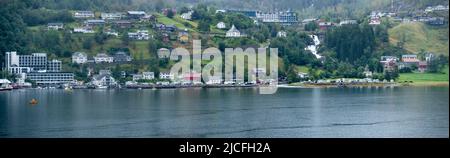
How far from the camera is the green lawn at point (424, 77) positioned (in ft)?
74.7

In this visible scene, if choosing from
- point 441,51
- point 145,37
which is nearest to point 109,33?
point 145,37

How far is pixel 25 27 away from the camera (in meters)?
26.2

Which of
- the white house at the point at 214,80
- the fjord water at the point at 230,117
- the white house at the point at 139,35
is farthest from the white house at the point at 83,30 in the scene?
the fjord water at the point at 230,117

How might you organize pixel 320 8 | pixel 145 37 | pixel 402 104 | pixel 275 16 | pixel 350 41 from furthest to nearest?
1. pixel 320 8
2. pixel 275 16
3. pixel 350 41
4. pixel 145 37
5. pixel 402 104

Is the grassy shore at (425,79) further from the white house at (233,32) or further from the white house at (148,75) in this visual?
the white house at (148,75)

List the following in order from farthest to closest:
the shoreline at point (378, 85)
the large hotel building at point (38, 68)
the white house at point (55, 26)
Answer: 1. the white house at point (55, 26)
2. the large hotel building at point (38, 68)
3. the shoreline at point (378, 85)

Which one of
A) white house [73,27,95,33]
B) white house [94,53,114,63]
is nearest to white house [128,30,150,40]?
white house [73,27,95,33]

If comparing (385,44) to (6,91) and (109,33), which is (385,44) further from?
(6,91)

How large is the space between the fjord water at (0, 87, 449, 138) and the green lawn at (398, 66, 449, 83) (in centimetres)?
658

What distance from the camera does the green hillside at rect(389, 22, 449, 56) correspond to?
27266 millimetres

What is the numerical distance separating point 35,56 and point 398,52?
11.6 metres

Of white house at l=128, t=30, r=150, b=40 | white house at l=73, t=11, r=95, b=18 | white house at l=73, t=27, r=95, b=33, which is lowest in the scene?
white house at l=128, t=30, r=150, b=40

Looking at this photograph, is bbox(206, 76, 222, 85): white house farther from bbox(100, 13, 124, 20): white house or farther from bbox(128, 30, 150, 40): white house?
bbox(100, 13, 124, 20): white house

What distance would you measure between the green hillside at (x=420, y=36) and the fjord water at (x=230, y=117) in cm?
1125
